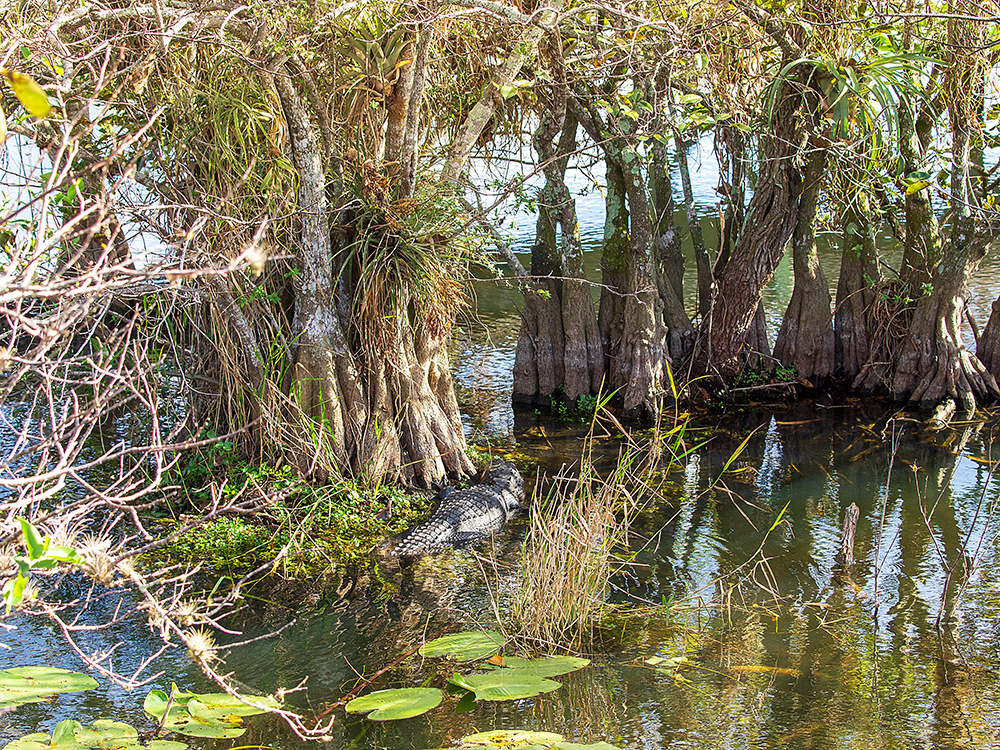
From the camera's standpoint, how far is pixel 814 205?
7.57 m

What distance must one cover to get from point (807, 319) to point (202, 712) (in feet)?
20.3

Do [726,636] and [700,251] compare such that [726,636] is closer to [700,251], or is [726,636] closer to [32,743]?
[32,743]

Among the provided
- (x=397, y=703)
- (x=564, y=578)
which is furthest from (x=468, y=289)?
(x=397, y=703)

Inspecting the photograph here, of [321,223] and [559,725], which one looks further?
[321,223]

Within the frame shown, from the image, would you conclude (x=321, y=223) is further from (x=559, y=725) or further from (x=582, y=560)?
(x=559, y=725)

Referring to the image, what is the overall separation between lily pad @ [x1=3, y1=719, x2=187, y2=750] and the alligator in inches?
85.4

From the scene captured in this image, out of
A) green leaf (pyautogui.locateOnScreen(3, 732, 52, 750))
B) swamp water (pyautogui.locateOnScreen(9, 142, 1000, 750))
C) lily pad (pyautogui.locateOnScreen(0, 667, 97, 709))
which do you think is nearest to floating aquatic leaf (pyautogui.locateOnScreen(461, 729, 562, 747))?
swamp water (pyautogui.locateOnScreen(9, 142, 1000, 750))

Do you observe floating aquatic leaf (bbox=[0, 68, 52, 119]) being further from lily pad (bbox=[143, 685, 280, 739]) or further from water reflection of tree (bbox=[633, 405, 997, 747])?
water reflection of tree (bbox=[633, 405, 997, 747])

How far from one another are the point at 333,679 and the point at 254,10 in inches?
136

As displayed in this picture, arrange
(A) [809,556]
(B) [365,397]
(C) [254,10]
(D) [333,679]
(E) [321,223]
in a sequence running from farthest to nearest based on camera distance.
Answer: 1. (B) [365,397]
2. (E) [321,223]
3. (A) [809,556]
4. (C) [254,10]
5. (D) [333,679]

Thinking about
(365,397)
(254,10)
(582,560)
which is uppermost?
(254,10)

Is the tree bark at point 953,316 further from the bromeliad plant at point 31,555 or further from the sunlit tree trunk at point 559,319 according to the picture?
the bromeliad plant at point 31,555

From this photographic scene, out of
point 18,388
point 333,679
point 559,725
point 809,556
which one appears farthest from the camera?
point 18,388

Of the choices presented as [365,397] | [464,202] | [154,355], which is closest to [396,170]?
[464,202]
